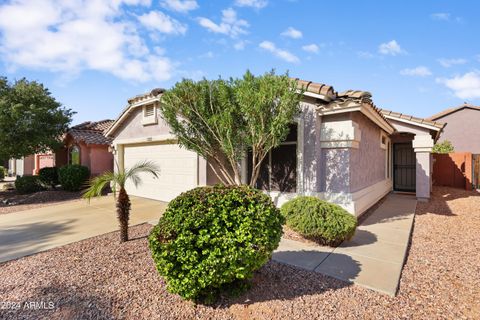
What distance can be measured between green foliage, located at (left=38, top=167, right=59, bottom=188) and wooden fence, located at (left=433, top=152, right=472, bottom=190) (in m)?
23.0

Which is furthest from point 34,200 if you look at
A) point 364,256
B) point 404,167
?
point 404,167

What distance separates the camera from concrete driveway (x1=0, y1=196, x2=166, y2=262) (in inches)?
215

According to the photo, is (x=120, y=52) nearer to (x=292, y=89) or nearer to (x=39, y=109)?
(x=292, y=89)

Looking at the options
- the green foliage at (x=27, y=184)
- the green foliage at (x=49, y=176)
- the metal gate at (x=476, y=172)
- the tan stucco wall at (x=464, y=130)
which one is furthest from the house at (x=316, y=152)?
the tan stucco wall at (x=464, y=130)

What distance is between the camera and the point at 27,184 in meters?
12.9

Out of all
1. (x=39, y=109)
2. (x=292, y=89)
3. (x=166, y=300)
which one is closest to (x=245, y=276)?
(x=166, y=300)

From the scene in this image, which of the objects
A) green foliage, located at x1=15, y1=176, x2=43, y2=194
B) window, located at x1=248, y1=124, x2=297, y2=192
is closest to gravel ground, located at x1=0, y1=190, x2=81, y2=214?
green foliage, located at x1=15, y1=176, x2=43, y2=194

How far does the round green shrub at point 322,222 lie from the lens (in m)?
4.90

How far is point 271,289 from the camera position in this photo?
3422 millimetres

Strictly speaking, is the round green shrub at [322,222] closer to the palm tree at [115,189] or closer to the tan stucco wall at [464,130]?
the palm tree at [115,189]

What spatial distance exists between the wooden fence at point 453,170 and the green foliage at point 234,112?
14.5 metres

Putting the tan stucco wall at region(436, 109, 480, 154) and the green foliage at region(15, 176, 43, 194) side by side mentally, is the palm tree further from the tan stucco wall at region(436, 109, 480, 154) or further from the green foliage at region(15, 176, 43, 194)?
the tan stucco wall at region(436, 109, 480, 154)

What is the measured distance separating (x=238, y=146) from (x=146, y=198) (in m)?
6.40

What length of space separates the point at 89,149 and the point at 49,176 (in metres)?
2.48
